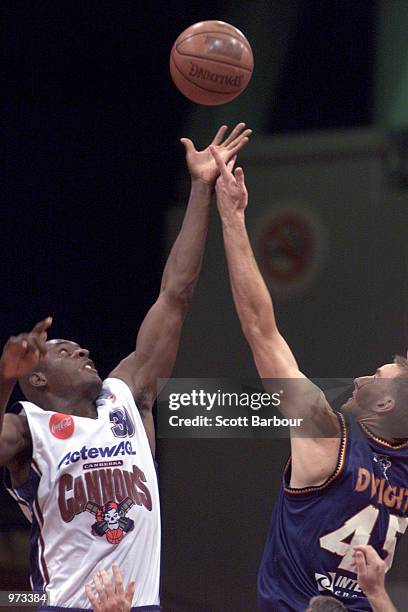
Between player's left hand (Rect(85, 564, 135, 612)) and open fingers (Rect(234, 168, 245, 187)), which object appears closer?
player's left hand (Rect(85, 564, 135, 612))

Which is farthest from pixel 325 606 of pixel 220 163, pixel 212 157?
pixel 212 157

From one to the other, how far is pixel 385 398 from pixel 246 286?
0.73 meters

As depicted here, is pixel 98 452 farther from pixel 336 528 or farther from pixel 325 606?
pixel 325 606

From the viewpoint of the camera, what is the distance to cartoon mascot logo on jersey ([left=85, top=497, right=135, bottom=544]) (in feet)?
12.6

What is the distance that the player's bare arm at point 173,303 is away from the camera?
4211 millimetres

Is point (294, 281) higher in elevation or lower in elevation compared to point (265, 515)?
higher

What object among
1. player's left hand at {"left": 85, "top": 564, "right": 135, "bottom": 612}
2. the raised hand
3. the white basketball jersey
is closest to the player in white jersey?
the white basketball jersey

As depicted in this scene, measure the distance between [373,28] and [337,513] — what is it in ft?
13.4

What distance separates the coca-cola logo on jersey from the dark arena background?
8.94 ft

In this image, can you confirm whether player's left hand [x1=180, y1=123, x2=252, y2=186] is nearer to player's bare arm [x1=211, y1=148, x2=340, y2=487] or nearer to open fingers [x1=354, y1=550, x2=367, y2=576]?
player's bare arm [x1=211, y1=148, x2=340, y2=487]

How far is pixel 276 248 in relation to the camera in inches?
265

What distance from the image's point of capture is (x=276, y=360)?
154 inches

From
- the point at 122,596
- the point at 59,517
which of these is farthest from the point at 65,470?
the point at 122,596

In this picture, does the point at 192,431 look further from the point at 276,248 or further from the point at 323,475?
the point at 323,475
